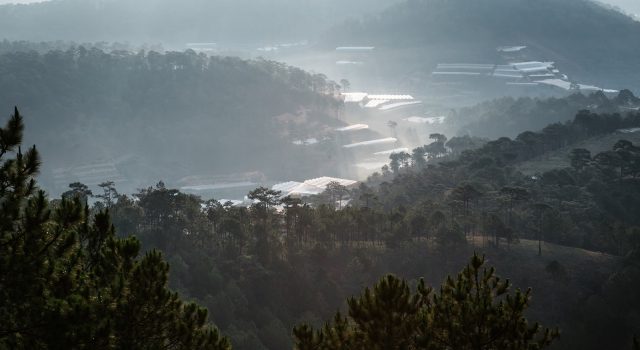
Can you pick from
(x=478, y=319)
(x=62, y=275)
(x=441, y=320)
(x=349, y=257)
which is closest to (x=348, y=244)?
(x=349, y=257)

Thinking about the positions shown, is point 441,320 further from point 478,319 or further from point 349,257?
point 349,257

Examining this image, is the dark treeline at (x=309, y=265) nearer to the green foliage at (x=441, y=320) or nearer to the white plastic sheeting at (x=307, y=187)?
the green foliage at (x=441, y=320)

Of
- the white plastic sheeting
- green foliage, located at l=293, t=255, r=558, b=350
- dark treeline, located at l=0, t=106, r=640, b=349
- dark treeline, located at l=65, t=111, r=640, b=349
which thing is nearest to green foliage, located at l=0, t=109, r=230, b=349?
dark treeline, located at l=0, t=106, r=640, b=349

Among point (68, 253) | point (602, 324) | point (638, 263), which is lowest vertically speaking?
point (602, 324)

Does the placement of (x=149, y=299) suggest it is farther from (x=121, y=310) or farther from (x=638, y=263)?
(x=638, y=263)

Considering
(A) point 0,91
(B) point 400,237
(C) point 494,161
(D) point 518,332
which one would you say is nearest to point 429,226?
(B) point 400,237
